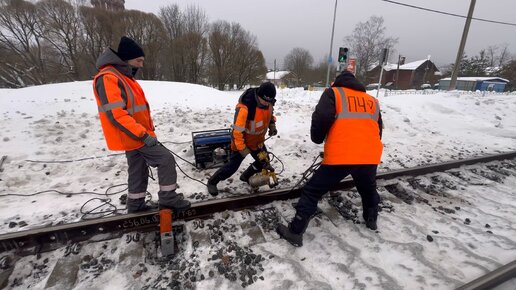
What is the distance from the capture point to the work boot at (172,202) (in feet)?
9.41

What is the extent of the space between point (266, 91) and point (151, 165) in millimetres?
1752

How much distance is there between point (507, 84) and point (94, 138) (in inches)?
2167

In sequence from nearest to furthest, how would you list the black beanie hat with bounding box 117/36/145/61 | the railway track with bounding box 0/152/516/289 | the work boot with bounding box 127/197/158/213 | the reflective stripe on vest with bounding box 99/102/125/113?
the reflective stripe on vest with bounding box 99/102/125/113
the railway track with bounding box 0/152/516/289
the black beanie hat with bounding box 117/36/145/61
the work boot with bounding box 127/197/158/213

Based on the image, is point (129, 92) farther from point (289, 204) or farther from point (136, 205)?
point (289, 204)

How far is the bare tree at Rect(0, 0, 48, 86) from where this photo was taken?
23.2 metres

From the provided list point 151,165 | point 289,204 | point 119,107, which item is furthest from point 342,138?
point 119,107

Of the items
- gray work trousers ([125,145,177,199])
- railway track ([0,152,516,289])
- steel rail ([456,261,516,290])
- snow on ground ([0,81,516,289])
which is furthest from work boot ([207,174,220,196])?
steel rail ([456,261,516,290])

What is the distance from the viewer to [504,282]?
2367 millimetres

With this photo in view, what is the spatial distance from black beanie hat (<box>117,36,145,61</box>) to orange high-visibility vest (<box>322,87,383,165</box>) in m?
2.33

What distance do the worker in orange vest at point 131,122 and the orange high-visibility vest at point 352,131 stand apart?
1.95 meters

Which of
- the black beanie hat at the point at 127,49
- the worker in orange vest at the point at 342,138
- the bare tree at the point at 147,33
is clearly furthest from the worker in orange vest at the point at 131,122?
the bare tree at the point at 147,33

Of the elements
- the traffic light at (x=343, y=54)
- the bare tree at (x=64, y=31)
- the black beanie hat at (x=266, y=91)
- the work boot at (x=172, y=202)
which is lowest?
the work boot at (x=172, y=202)

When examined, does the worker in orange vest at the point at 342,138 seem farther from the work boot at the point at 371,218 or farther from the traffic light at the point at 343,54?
the traffic light at the point at 343,54

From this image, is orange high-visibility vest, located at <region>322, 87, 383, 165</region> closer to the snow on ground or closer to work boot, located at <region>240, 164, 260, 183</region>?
the snow on ground
